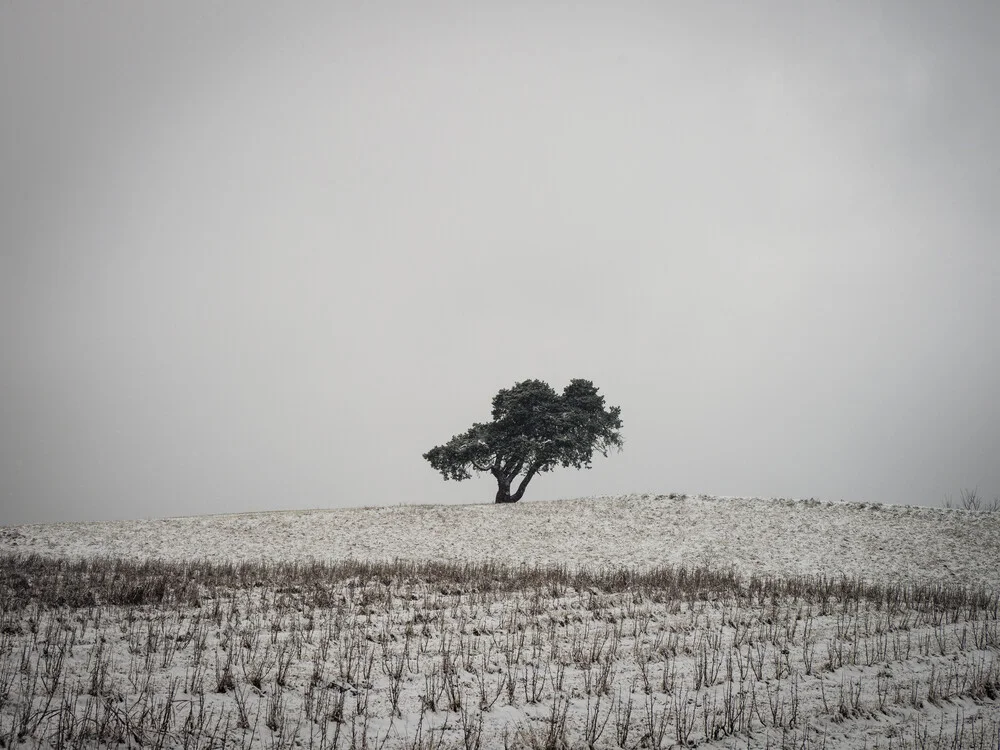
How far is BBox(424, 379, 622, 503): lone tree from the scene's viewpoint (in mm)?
38750

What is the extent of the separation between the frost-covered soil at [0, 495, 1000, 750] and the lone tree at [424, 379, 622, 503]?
21.7 metres

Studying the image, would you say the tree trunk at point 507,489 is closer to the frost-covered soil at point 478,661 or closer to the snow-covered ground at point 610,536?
the snow-covered ground at point 610,536

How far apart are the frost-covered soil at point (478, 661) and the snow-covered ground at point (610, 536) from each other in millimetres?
3564

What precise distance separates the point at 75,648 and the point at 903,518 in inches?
1225

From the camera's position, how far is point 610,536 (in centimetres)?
2753

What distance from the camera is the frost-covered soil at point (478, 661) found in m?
5.34

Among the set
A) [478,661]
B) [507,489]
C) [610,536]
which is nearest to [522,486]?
[507,489]

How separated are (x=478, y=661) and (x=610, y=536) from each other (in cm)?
2116

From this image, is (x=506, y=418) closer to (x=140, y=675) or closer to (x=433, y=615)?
(x=433, y=615)

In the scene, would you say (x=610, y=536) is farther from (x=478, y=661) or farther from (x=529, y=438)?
(x=478, y=661)

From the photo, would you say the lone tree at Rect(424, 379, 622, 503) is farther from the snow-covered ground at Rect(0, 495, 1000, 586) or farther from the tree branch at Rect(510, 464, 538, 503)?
the snow-covered ground at Rect(0, 495, 1000, 586)

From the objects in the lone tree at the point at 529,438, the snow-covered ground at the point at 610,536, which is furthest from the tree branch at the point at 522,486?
the snow-covered ground at the point at 610,536

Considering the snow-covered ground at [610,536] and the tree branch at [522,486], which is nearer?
the snow-covered ground at [610,536]

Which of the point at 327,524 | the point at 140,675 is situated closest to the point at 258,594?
the point at 140,675
